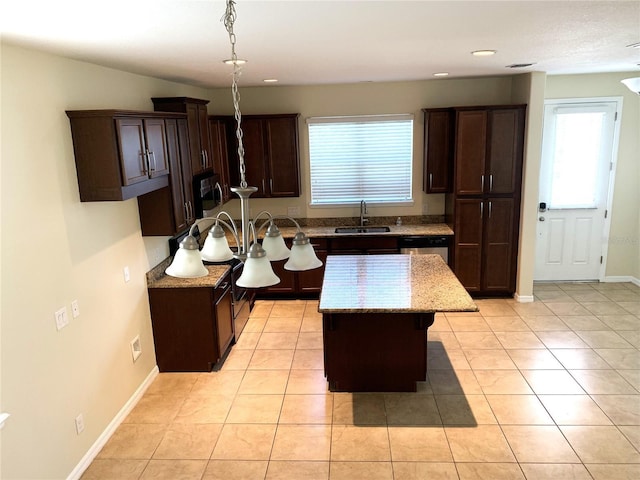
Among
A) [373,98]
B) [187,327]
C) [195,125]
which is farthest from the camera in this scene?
[373,98]

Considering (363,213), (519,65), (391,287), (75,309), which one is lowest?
(391,287)

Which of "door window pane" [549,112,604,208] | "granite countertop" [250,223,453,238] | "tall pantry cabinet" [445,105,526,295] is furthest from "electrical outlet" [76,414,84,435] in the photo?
"door window pane" [549,112,604,208]

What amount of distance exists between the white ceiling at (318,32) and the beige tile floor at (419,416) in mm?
2556

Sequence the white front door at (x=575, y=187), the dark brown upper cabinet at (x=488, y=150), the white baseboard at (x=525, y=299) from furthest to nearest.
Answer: the white front door at (x=575, y=187), the white baseboard at (x=525, y=299), the dark brown upper cabinet at (x=488, y=150)

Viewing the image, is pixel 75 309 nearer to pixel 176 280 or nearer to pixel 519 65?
pixel 176 280

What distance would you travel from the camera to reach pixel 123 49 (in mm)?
2703

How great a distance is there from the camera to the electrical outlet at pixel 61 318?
109 inches

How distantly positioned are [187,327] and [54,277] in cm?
150

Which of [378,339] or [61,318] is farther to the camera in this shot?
[378,339]

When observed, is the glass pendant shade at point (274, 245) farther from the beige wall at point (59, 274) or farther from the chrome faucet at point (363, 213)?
the chrome faucet at point (363, 213)

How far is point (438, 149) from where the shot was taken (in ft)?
18.4

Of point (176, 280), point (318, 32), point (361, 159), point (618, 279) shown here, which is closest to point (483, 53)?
point (318, 32)

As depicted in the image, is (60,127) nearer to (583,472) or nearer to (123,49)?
(123,49)

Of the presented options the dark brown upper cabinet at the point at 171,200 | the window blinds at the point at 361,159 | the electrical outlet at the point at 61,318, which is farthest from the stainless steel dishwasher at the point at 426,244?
the electrical outlet at the point at 61,318
